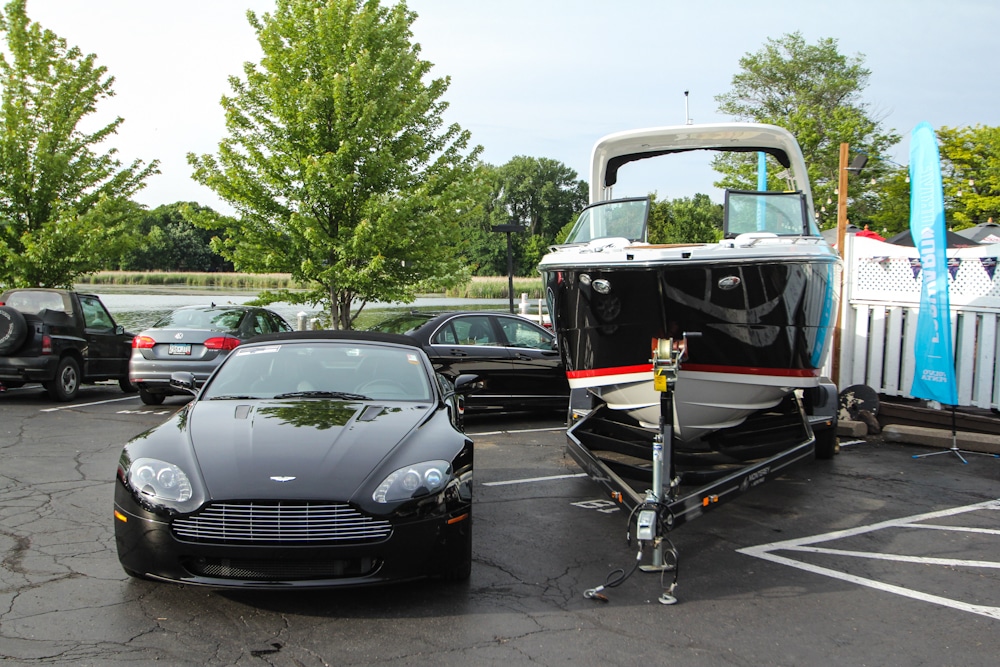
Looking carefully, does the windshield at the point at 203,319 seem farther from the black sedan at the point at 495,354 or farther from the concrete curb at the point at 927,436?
the concrete curb at the point at 927,436

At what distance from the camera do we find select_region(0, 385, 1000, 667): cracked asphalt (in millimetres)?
3910

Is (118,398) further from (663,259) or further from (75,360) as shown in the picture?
(663,259)

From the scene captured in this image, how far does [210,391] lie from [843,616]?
13.7ft

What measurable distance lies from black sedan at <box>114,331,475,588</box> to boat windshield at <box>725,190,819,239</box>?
3.37 meters

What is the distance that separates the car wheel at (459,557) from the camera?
450 cm

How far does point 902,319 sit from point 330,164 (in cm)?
956

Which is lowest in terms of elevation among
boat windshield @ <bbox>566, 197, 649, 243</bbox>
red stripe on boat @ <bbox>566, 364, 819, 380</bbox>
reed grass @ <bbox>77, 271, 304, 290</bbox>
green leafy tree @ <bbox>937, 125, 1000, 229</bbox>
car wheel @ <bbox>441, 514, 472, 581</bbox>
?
car wheel @ <bbox>441, 514, 472, 581</bbox>

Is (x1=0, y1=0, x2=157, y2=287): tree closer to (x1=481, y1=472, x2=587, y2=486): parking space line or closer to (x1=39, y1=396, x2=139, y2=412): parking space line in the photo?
(x1=39, y1=396, x2=139, y2=412): parking space line

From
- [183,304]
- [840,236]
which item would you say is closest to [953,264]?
[840,236]

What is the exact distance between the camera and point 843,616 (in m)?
4.47

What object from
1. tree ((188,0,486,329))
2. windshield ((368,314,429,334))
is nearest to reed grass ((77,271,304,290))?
tree ((188,0,486,329))

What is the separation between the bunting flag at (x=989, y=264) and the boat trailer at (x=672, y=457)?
2.79m

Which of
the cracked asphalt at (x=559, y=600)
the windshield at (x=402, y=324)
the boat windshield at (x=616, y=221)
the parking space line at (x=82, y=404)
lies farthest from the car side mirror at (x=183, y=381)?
the parking space line at (x=82, y=404)

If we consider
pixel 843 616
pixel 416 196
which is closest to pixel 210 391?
pixel 843 616
